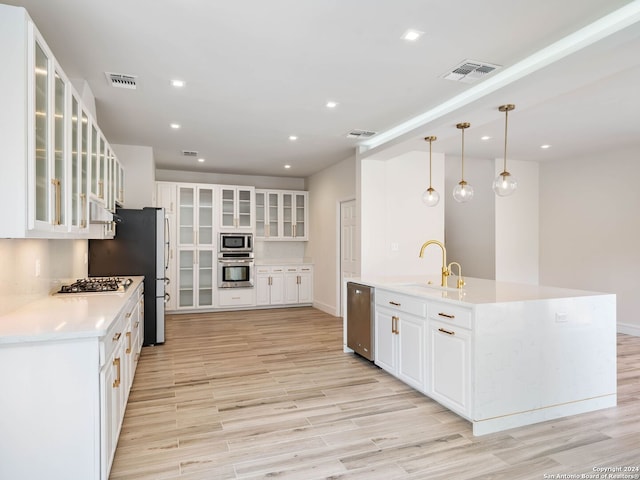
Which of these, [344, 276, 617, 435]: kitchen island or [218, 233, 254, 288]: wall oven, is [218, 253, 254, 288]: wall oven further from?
[344, 276, 617, 435]: kitchen island

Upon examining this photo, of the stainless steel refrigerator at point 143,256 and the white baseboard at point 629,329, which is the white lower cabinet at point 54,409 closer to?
the stainless steel refrigerator at point 143,256

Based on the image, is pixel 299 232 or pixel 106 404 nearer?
pixel 106 404

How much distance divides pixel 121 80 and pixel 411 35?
98.5 inches

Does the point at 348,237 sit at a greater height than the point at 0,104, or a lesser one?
lesser

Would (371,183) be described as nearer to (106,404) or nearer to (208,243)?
(208,243)

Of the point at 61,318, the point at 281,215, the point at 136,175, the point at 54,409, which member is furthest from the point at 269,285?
the point at 54,409

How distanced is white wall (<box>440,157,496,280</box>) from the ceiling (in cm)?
151

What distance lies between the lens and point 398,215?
242 inches

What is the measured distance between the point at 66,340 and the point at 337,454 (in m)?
1.66

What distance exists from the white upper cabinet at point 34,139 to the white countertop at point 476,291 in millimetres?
2581

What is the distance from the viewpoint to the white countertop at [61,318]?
191 centimetres

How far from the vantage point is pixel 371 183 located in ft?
19.5

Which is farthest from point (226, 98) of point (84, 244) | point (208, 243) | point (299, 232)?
point (299, 232)

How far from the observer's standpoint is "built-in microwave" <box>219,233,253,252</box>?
760cm
